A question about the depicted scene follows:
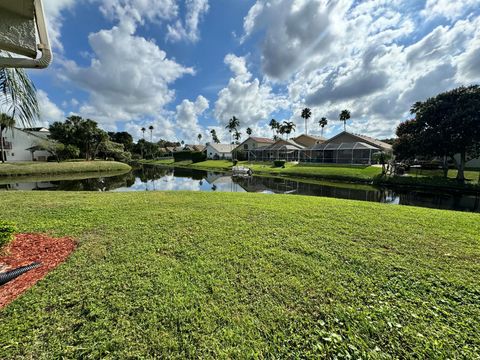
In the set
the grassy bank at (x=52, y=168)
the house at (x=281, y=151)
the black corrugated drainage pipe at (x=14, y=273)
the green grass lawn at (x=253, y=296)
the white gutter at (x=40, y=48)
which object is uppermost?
the house at (x=281, y=151)

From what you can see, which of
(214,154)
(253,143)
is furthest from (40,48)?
(214,154)

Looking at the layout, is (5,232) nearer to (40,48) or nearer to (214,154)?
(40,48)

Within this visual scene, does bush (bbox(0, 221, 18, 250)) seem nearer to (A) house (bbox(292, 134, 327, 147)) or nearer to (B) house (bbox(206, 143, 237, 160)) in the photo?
(A) house (bbox(292, 134, 327, 147))

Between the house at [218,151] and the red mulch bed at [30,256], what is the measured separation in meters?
54.8

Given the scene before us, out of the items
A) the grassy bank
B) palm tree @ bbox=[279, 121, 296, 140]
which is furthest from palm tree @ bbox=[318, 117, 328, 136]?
the grassy bank

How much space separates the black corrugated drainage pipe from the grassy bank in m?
29.5

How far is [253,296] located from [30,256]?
4.15m

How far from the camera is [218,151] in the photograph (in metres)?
59.9

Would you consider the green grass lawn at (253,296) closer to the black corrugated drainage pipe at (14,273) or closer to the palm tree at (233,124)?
the black corrugated drainage pipe at (14,273)

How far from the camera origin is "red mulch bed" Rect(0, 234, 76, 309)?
9.51 feet

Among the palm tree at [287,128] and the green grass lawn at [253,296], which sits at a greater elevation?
the palm tree at [287,128]

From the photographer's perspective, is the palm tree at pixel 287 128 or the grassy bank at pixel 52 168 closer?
the grassy bank at pixel 52 168

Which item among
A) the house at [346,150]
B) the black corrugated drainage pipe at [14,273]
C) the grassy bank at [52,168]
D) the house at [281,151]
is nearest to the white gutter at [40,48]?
the black corrugated drainage pipe at [14,273]

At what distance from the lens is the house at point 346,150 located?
30.5 meters
